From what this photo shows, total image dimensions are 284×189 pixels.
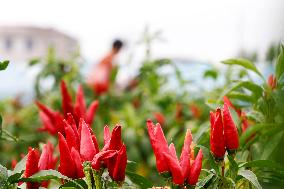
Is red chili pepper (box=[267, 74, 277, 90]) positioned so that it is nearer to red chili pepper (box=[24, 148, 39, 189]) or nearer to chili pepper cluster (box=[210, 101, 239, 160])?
chili pepper cluster (box=[210, 101, 239, 160])

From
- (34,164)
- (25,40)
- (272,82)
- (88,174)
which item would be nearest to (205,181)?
(88,174)

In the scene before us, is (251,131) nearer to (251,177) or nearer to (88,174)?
(251,177)

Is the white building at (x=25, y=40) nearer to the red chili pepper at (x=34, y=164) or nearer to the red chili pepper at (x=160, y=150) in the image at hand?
the red chili pepper at (x=34, y=164)

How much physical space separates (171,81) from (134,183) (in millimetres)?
2926

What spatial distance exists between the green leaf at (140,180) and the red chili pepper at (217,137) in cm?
15

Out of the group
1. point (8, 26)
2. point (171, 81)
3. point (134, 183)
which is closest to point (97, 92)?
point (171, 81)

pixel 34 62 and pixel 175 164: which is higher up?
pixel 175 164

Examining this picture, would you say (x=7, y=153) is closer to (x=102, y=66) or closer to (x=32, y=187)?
(x=102, y=66)

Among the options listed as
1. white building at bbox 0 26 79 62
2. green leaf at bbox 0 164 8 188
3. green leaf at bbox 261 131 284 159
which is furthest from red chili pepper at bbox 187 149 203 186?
white building at bbox 0 26 79 62

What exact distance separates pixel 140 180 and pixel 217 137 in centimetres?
18

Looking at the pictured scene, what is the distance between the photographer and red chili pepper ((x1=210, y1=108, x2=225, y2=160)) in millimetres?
1100

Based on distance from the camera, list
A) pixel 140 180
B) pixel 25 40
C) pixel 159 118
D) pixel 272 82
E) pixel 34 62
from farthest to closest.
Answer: pixel 25 40, pixel 159 118, pixel 34 62, pixel 272 82, pixel 140 180

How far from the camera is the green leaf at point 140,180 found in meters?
1.16

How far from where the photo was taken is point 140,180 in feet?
3.82
